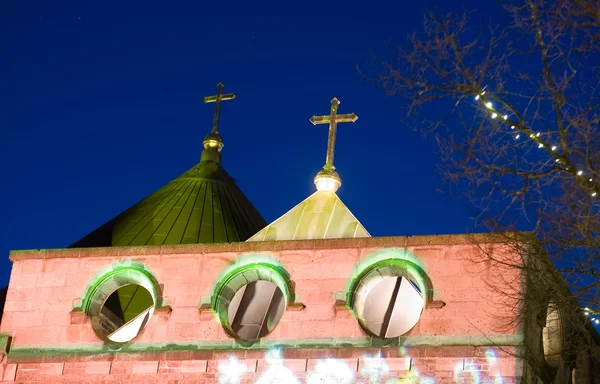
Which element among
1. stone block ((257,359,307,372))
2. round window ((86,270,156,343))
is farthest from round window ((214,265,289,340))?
stone block ((257,359,307,372))

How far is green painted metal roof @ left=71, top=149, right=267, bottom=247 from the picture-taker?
3306 cm

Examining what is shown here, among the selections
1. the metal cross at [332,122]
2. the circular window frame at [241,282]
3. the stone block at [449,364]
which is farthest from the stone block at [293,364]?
the metal cross at [332,122]

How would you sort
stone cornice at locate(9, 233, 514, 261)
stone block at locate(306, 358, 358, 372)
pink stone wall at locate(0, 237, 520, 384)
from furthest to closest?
stone cornice at locate(9, 233, 514, 261) < stone block at locate(306, 358, 358, 372) < pink stone wall at locate(0, 237, 520, 384)

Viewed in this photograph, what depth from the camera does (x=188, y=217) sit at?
110ft

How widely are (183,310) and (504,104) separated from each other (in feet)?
23.4

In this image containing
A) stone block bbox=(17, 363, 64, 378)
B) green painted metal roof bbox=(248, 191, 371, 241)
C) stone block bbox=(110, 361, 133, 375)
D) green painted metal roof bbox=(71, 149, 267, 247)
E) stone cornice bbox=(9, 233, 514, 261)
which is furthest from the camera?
green painted metal roof bbox=(71, 149, 267, 247)

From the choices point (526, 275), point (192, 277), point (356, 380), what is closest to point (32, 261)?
point (192, 277)

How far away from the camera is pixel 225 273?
24750 mm

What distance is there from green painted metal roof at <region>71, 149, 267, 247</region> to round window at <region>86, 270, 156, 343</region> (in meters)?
1.78

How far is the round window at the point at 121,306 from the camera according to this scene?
2533 centimetres

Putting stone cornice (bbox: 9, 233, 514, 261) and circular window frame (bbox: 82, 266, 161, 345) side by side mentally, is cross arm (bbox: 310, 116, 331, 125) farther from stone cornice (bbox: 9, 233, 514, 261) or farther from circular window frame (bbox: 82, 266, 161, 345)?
circular window frame (bbox: 82, 266, 161, 345)

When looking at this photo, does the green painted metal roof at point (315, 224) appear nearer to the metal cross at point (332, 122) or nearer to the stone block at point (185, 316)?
Result: the metal cross at point (332, 122)

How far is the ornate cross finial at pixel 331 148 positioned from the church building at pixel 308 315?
581 millimetres

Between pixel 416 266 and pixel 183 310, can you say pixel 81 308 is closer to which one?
pixel 183 310
